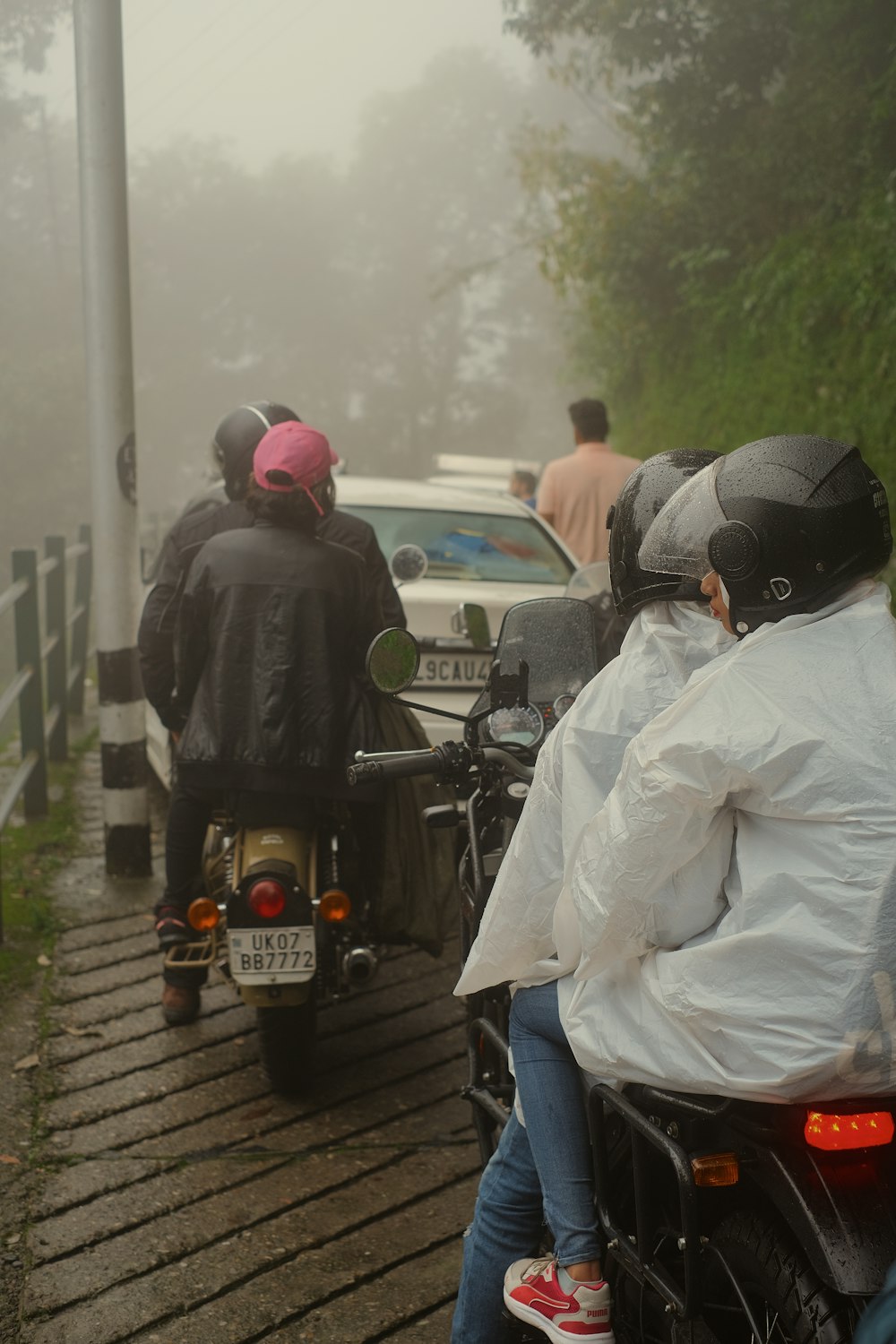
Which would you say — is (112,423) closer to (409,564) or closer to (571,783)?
(409,564)

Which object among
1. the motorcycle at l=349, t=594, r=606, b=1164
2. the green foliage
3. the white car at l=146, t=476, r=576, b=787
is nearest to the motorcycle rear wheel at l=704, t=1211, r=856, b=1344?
the motorcycle at l=349, t=594, r=606, b=1164

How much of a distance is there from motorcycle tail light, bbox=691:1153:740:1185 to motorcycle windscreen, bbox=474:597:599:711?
1356mm

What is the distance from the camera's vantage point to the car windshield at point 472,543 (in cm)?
719

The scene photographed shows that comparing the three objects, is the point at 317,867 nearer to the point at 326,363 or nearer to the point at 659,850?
the point at 659,850

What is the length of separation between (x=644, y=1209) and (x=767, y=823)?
67 centimetres

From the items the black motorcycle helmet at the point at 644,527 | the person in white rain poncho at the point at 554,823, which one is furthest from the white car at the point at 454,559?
the person in white rain poncho at the point at 554,823

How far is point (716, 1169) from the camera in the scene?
2072 mm

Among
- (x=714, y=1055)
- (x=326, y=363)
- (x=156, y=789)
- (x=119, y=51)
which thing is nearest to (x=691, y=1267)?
(x=714, y=1055)

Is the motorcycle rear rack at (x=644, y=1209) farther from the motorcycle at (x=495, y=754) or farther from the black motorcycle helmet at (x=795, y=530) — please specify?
the black motorcycle helmet at (x=795, y=530)

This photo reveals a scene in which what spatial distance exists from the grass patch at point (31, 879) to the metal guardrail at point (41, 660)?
13cm

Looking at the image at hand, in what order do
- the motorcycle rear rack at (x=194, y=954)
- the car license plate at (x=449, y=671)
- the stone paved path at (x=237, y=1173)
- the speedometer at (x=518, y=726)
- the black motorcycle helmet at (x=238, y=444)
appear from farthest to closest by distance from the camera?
the car license plate at (x=449, y=671), the black motorcycle helmet at (x=238, y=444), the motorcycle rear rack at (x=194, y=954), the stone paved path at (x=237, y=1173), the speedometer at (x=518, y=726)

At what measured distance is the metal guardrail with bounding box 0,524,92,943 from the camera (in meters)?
6.80

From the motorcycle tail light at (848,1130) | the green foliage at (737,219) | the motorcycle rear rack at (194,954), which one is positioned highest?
the green foliage at (737,219)

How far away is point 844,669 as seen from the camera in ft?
6.37
